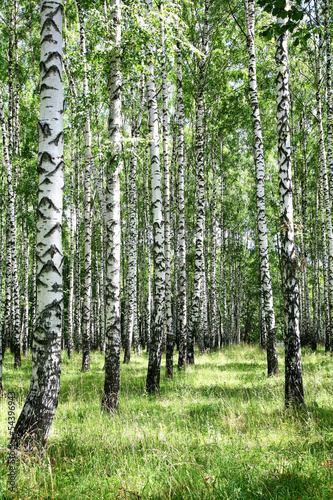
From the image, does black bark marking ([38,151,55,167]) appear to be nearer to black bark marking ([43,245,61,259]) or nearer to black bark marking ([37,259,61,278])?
black bark marking ([43,245,61,259])

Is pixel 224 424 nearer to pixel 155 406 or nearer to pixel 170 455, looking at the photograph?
pixel 170 455

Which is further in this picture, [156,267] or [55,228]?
[156,267]

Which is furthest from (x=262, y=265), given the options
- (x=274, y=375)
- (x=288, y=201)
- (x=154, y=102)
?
(x=154, y=102)

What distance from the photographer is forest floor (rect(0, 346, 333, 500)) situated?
283cm

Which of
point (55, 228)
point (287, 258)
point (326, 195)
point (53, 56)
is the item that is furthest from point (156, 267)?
point (326, 195)

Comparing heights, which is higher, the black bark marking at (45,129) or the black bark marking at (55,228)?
the black bark marking at (45,129)

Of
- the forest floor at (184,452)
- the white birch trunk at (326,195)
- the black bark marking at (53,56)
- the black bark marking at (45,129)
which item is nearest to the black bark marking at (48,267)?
the black bark marking at (45,129)

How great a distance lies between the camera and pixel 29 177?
16484 millimetres

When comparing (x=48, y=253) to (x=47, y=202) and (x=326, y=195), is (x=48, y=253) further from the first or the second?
(x=326, y=195)

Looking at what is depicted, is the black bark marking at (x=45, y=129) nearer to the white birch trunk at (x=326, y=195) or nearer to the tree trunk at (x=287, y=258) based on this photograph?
the tree trunk at (x=287, y=258)

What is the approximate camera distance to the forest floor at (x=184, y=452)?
111 inches

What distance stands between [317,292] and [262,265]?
1082 cm

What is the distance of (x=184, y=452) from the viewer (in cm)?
358

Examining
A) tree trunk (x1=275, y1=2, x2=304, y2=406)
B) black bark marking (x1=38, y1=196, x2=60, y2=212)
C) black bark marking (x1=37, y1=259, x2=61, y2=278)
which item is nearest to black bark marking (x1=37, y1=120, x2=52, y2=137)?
black bark marking (x1=38, y1=196, x2=60, y2=212)
